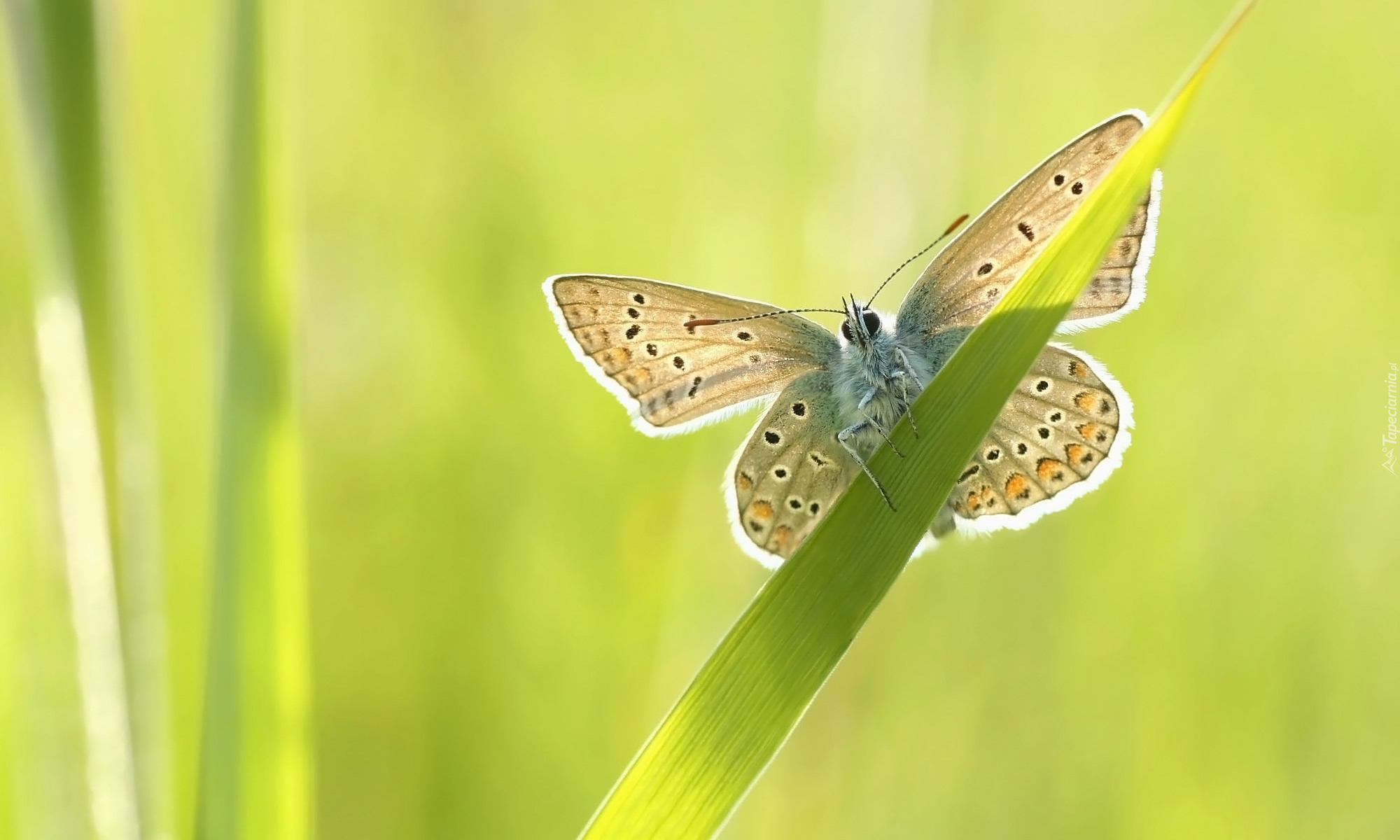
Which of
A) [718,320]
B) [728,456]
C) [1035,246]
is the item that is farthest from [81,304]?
[728,456]

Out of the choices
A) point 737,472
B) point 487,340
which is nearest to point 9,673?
point 737,472

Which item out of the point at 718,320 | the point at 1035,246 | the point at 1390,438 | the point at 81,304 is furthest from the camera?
the point at 1390,438

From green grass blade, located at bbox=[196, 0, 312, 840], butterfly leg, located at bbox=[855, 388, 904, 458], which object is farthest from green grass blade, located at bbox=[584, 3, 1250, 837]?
butterfly leg, located at bbox=[855, 388, 904, 458]

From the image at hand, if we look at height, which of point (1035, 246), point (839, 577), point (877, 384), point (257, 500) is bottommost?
point (839, 577)

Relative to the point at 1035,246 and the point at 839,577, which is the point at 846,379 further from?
the point at 839,577

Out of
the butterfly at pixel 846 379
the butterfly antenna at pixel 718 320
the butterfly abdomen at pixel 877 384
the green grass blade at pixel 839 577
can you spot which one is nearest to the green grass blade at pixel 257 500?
the green grass blade at pixel 839 577

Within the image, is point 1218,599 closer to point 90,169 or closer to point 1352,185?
point 1352,185

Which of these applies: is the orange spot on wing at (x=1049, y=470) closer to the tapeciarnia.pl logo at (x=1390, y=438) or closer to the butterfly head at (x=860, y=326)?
the butterfly head at (x=860, y=326)
